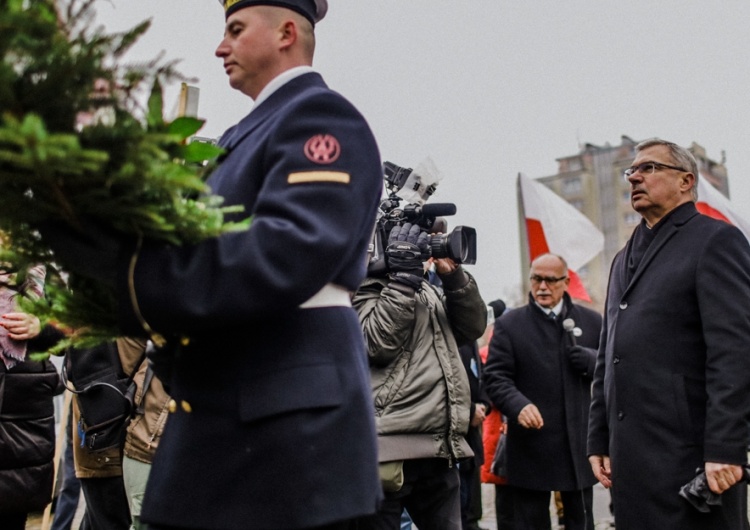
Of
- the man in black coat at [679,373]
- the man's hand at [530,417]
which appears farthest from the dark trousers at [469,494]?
the man in black coat at [679,373]

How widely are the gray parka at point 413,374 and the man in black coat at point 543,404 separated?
3.15 feet

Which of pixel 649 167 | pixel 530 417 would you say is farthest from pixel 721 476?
pixel 530 417

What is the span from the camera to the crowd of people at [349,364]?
1990 mm

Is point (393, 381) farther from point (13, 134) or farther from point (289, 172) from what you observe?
point (13, 134)

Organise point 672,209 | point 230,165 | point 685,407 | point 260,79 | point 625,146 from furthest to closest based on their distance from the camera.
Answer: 1. point 625,146
2. point 672,209
3. point 685,407
4. point 260,79
5. point 230,165

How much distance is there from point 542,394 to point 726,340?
7.67ft

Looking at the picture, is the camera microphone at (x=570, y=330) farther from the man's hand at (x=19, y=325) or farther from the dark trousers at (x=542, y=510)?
the man's hand at (x=19, y=325)

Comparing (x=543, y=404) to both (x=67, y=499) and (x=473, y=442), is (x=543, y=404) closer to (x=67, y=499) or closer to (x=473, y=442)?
(x=473, y=442)

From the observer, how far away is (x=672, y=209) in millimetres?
4254

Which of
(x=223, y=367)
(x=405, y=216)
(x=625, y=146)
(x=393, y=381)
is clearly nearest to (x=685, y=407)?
(x=393, y=381)

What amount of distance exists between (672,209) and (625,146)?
86.1 m

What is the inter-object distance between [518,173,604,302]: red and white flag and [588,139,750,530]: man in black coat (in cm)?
497

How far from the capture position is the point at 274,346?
205cm

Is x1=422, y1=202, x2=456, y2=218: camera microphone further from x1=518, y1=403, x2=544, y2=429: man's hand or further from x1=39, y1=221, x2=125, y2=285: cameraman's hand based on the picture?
x1=39, y1=221, x2=125, y2=285: cameraman's hand
